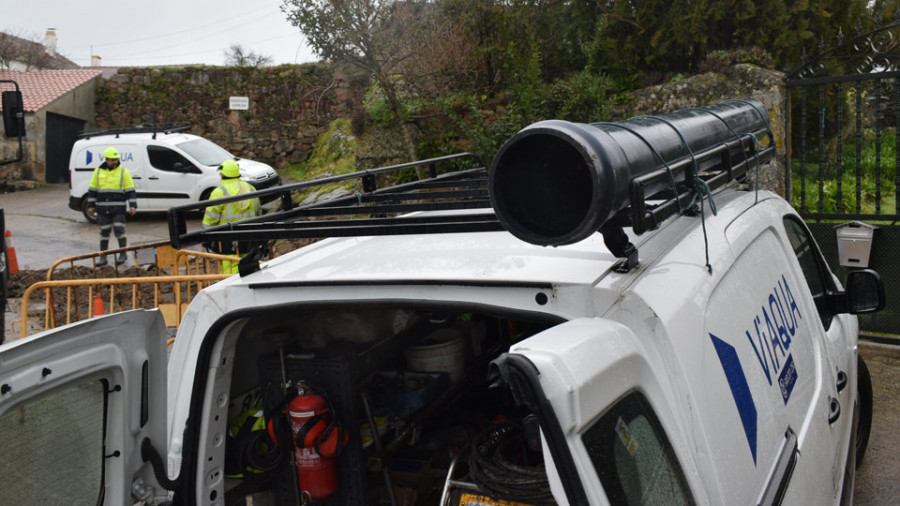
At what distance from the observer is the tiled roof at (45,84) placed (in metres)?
22.1

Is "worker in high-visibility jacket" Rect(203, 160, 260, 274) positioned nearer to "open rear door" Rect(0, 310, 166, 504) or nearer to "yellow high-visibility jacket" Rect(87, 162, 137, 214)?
"yellow high-visibility jacket" Rect(87, 162, 137, 214)

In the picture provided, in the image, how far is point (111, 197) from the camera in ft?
42.1

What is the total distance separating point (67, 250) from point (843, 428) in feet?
47.2

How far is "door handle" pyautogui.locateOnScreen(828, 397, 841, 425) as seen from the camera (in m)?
2.85

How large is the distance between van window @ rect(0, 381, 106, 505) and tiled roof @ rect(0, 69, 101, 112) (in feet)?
75.3

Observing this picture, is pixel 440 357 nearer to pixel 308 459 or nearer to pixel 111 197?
pixel 308 459

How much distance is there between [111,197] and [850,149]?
13023mm

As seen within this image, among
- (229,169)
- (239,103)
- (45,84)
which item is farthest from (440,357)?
(45,84)

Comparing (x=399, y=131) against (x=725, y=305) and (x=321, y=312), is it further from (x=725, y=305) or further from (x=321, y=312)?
(x=725, y=305)

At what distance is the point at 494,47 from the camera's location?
11.6 metres

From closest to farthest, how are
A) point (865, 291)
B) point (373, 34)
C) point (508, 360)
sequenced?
1. point (508, 360)
2. point (865, 291)
3. point (373, 34)

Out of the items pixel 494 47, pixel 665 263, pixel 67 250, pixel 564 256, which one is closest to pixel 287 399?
pixel 564 256

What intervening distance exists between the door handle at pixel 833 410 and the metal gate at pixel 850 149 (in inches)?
164

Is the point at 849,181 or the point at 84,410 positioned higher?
the point at 849,181
